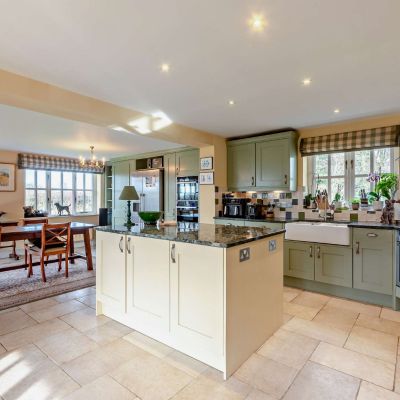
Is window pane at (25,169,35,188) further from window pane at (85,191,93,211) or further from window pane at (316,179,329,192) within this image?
window pane at (316,179,329,192)

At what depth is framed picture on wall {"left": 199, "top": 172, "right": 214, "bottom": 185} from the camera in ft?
14.9

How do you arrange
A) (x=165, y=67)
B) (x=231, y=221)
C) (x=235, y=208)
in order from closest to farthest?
(x=165, y=67)
(x=231, y=221)
(x=235, y=208)

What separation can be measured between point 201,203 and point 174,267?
2.71 m

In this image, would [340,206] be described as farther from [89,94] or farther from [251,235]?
[89,94]

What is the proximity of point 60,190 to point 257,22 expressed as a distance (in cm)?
686

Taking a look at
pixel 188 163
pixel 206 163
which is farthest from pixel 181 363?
pixel 188 163

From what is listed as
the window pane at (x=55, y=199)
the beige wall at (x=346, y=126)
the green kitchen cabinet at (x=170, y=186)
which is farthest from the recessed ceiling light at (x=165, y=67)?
the window pane at (x=55, y=199)

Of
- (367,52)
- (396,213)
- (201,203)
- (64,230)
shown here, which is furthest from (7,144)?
(396,213)

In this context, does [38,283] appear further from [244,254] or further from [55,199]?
[55,199]

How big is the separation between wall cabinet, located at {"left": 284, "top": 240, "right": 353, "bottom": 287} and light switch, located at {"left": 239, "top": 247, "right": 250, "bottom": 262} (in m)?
1.83

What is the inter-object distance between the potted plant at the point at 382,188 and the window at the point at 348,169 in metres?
0.20

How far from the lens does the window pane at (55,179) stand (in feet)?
23.0

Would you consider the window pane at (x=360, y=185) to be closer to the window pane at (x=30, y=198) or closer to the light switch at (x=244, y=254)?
the light switch at (x=244, y=254)

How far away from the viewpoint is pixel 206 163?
4.61 metres
